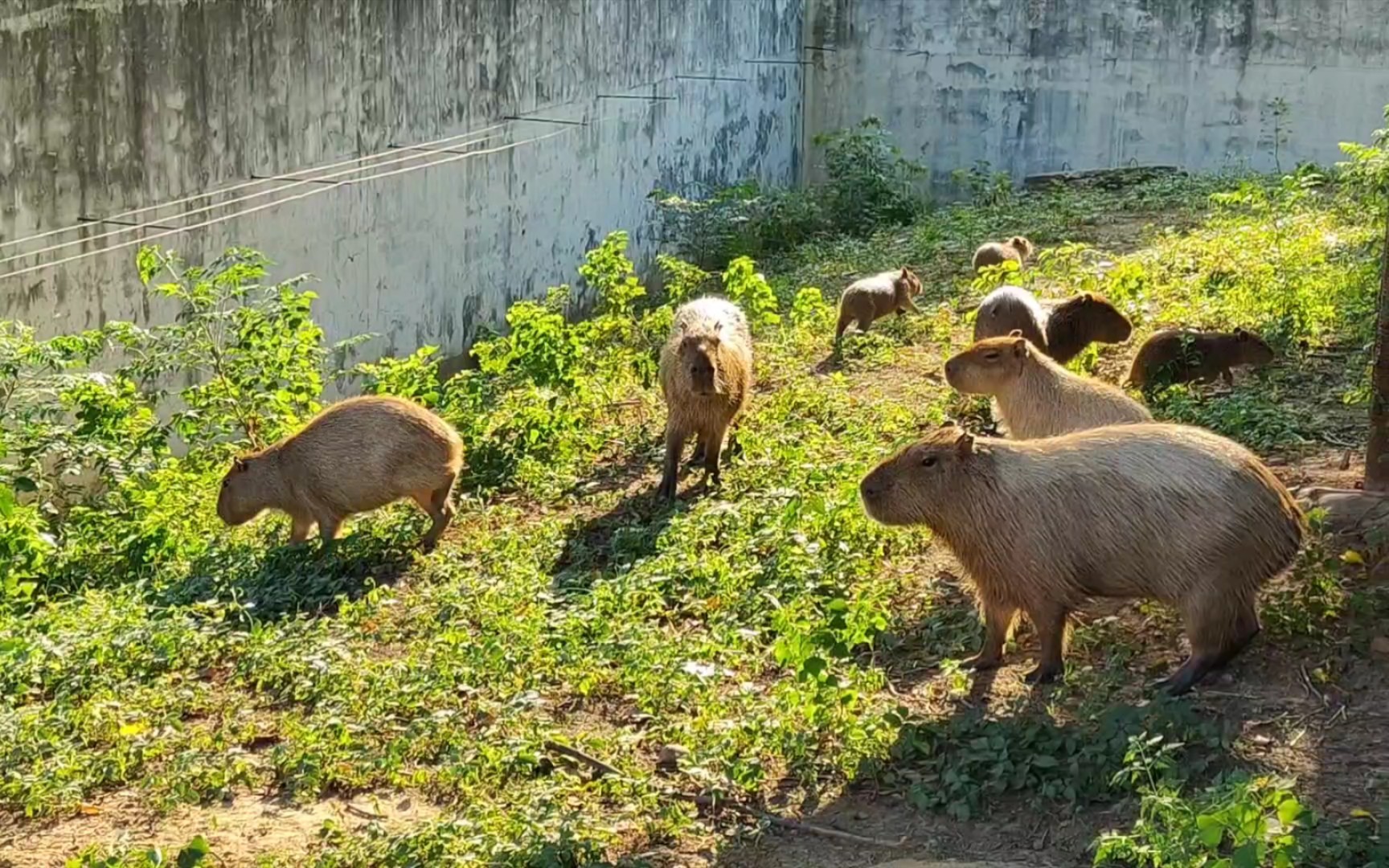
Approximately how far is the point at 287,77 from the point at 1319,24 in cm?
1169

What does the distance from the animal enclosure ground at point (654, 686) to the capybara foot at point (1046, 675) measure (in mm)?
42

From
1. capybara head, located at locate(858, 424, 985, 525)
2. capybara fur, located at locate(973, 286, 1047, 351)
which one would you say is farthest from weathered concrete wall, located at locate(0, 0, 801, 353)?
capybara head, located at locate(858, 424, 985, 525)

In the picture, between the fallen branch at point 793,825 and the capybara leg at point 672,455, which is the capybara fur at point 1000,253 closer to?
the capybara leg at point 672,455

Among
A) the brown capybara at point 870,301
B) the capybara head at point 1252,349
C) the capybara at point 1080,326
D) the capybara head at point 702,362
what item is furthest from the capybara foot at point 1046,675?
the brown capybara at point 870,301

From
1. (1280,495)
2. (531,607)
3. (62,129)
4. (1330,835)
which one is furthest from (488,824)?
(62,129)

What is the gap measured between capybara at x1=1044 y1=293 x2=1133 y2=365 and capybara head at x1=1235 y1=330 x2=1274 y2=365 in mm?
737

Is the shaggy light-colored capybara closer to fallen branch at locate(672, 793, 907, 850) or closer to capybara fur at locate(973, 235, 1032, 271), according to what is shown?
capybara fur at locate(973, 235, 1032, 271)

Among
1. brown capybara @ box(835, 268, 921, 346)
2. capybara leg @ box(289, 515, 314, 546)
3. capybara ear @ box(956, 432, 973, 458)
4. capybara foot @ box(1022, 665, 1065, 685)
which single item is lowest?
capybara leg @ box(289, 515, 314, 546)

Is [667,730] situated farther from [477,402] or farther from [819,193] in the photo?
[819,193]

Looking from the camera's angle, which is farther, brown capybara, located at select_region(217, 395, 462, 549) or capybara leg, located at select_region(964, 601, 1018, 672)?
brown capybara, located at select_region(217, 395, 462, 549)

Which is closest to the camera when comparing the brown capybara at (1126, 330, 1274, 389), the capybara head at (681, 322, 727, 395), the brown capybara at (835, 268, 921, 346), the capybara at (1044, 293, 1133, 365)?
the capybara head at (681, 322, 727, 395)

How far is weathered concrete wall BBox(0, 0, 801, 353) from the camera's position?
7.86 meters

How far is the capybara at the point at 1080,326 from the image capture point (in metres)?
8.63

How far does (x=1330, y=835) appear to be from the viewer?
12.7 ft
